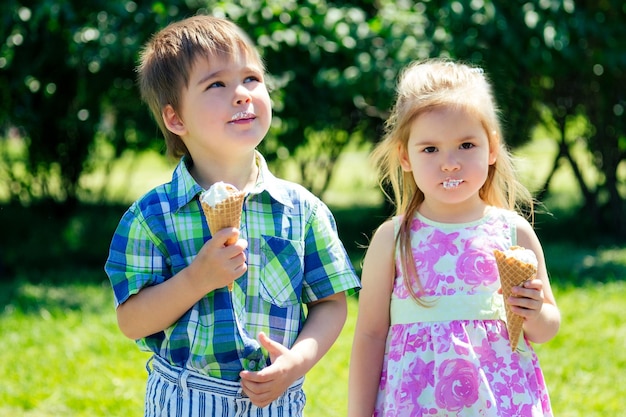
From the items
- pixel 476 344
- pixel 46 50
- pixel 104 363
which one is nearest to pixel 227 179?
pixel 476 344

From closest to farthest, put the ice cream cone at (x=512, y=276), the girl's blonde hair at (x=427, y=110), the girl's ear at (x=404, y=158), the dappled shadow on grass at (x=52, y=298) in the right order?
the ice cream cone at (x=512, y=276) → the girl's blonde hair at (x=427, y=110) → the girl's ear at (x=404, y=158) → the dappled shadow on grass at (x=52, y=298)

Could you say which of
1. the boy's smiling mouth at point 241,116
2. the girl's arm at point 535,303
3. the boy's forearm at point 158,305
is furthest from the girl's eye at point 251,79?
the girl's arm at point 535,303

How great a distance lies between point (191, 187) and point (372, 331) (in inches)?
25.9

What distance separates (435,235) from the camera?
Answer: 249 centimetres

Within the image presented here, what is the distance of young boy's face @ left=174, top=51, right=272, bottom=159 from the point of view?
2266 mm

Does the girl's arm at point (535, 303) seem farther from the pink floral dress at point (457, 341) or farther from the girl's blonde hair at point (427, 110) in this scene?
the girl's blonde hair at point (427, 110)

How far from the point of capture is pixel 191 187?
7.57 feet

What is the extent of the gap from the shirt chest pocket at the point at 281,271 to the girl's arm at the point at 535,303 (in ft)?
1.83

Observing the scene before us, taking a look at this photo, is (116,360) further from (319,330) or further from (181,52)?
(181,52)

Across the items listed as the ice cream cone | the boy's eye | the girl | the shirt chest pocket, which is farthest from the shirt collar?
the ice cream cone

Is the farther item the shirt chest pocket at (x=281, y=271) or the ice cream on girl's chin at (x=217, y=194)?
the shirt chest pocket at (x=281, y=271)

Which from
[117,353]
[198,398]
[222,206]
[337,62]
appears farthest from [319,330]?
[337,62]

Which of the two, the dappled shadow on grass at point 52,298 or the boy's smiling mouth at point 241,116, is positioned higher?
the boy's smiling mouth at point 241,116

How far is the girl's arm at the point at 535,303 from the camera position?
7.41ft
